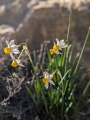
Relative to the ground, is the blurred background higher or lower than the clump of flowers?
higher

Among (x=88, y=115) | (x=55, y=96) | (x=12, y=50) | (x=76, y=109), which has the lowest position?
(x=88, y=115)

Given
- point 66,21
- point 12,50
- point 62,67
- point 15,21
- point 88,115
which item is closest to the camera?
point 12,50

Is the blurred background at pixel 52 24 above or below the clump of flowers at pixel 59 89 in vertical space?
above

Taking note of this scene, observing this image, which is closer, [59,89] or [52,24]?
[59,89]

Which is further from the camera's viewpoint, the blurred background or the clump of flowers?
the blurred background

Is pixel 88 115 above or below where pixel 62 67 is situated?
below

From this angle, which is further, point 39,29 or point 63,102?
point 39,29

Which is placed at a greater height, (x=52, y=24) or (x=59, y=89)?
(x=52, y=24)

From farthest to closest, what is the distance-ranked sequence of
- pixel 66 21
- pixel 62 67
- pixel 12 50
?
pixel 66 21, pixel 62 67, pixel 12 50

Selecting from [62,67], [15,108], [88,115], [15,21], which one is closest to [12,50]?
[62,67]

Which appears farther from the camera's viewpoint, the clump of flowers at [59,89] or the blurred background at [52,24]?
the blurred background at [52,24]

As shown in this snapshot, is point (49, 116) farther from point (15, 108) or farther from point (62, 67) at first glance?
point (62, 67)
